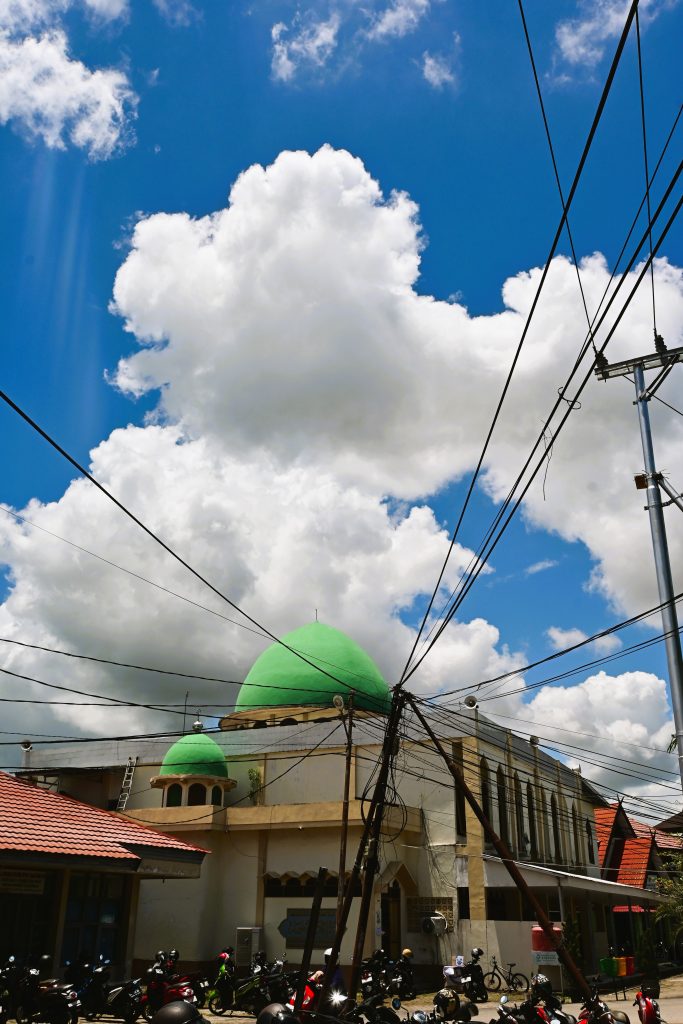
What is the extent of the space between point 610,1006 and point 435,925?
6518mm

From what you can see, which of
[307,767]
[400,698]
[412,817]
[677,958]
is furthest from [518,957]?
[677,958]

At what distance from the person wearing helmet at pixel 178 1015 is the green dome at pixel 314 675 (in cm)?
2417

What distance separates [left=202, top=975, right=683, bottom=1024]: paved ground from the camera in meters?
18.2

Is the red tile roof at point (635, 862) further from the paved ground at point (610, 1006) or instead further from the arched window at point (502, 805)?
the paved ground at point (610, 1006)

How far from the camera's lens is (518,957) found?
2583 centimetres

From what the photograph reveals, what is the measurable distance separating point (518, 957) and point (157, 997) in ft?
46.9

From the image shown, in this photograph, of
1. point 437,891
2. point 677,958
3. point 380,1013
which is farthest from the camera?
point 677,958

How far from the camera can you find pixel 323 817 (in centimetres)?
2650

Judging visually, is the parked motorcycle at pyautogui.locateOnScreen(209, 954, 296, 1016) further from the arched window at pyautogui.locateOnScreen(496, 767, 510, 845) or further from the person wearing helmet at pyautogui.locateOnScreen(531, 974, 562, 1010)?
the arched window at pyautogui.locateOnScreen(496, 767, 510, 845)

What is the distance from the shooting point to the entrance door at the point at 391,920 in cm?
2678

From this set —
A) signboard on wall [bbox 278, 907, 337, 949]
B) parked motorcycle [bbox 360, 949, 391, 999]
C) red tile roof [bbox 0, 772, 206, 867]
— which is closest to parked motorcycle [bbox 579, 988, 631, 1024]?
parked motorcycle [bbox 360, 949, 391, 999]

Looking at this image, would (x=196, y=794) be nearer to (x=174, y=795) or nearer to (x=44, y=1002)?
(x=174, y=795)

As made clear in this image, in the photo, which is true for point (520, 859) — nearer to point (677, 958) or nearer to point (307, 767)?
point (307, 767)

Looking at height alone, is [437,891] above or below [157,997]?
above
